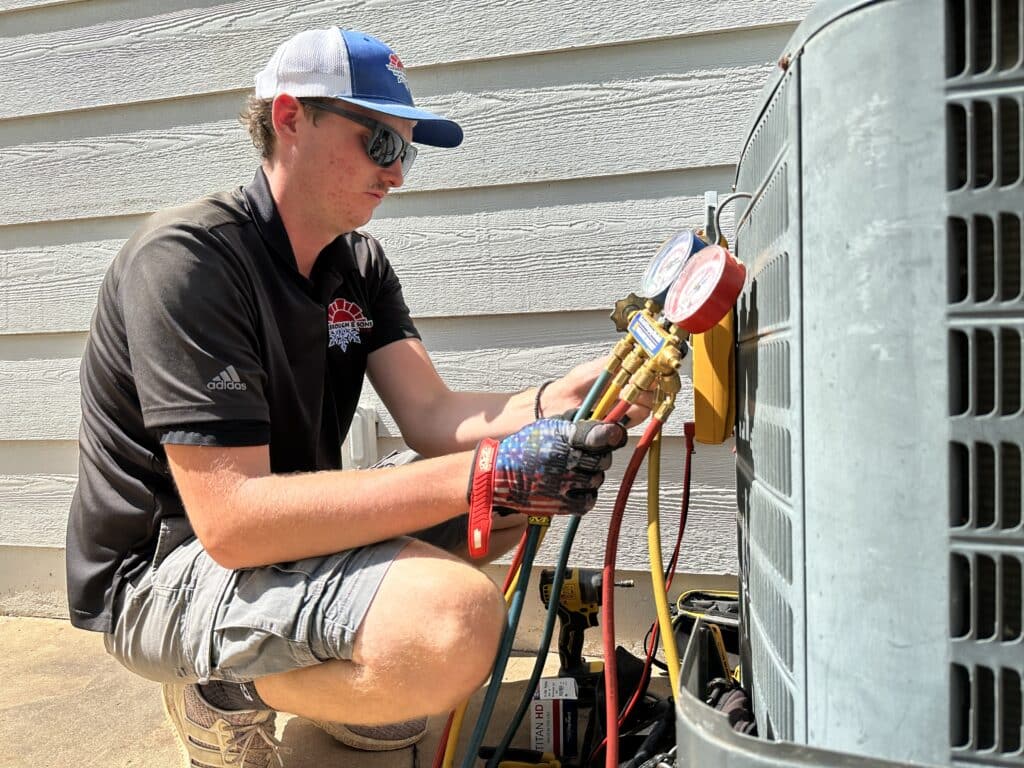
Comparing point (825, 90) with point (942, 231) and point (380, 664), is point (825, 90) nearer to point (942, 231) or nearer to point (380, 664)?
point (942, 231)

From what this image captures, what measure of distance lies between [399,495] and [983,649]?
92 centimetres

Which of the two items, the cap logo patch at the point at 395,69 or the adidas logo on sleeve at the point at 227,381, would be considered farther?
the cap logo patch at the point at 395,69

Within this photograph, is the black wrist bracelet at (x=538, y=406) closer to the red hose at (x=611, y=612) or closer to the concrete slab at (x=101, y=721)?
the red hose at (x=611, y=612)

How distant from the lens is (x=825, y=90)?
864 millimetres

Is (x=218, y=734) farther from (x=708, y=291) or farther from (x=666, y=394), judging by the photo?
(x=708, y=291)

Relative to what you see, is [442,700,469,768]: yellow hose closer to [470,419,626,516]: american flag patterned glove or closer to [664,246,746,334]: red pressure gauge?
[470,419,626,516]: american flag patterned glove

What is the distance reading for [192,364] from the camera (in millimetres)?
1484

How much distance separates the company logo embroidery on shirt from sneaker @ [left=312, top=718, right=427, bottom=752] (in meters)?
0.85

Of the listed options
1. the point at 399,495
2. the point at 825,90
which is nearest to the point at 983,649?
the point at 825,90

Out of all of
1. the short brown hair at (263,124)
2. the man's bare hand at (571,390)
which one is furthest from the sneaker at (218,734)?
the short brown hair at (263,124)

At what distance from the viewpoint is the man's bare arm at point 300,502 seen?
4.80 ft

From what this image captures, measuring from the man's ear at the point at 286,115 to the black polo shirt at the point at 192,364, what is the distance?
125 mm

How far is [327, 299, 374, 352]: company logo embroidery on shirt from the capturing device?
6.49 ft

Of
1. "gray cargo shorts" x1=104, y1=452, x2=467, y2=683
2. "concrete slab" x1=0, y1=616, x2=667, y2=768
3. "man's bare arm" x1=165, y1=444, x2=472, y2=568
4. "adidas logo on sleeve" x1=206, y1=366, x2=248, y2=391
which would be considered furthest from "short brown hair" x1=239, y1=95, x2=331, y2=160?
"concrete slab" x1=0, y1=616, x2=667, y2=768
